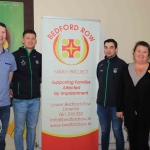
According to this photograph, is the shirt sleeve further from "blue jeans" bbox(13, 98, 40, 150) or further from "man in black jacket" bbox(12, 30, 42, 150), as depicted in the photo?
"blue jeans" bbox(13, 98, 40, 150)

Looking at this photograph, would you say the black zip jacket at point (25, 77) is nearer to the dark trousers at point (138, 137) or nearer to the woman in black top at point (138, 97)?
the woman in black top at point (138, 97)

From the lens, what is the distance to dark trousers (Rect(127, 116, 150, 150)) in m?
2.23

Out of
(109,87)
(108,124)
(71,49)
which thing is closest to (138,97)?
(109,87)

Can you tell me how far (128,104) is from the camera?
89.3 inches

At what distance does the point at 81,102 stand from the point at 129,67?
797mm

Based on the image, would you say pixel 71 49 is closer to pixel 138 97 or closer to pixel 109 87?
pixel 109 87

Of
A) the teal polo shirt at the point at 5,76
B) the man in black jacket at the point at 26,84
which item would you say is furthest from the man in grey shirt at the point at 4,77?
the man in black jacket at the point at 26,84

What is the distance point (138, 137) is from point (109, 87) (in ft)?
2.14

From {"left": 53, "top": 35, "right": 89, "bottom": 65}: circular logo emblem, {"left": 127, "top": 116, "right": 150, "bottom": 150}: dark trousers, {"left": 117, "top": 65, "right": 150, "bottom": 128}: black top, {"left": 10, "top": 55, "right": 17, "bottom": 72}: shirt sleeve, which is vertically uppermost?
{"left": 53, "top": 35, "right": 89, "bottom": 65}: circular logo emblem

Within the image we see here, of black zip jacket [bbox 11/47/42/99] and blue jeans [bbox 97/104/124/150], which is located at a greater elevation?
black zip jacket [bbox 11/47/42/99]

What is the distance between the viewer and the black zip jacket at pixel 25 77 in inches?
96.0

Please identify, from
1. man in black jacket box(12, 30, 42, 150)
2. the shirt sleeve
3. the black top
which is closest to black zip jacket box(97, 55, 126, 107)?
the black top

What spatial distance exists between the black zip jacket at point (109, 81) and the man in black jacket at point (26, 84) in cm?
79

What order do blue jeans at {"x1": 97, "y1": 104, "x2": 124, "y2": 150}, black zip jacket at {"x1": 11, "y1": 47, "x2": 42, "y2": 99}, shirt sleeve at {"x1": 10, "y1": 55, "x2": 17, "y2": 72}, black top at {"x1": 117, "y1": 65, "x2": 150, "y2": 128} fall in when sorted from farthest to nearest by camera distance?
1. blue jeans at {"x1": 97, "y1": 104, "x2": 124, "y2": 150}
2. black zip jacket at {"x1": 11, "y1": 47, "x2": 42, "y2": 99}
3. shirt sleeve at {"x1": 10, "y1": 55, "x2": 17, "y2": 72}
4. black top at {"x1": 117, "y1": 65, "x2": 150, "y2": 128}
